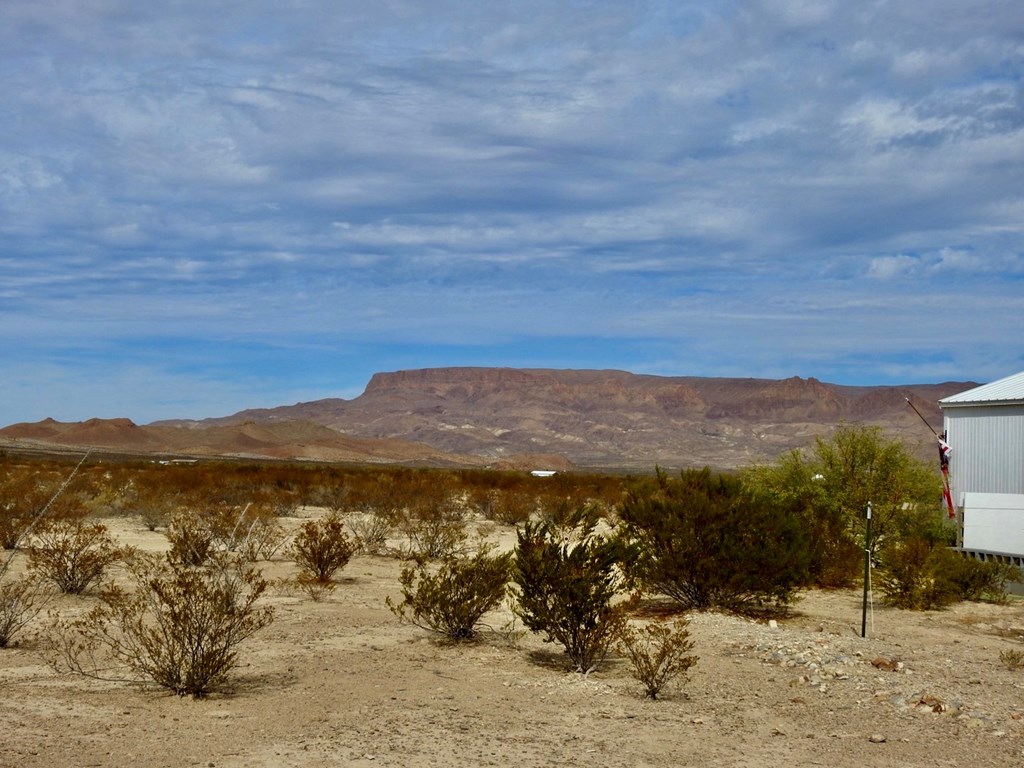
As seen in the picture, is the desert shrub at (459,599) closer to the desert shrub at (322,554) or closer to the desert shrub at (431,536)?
the desert shrub at (322,554)

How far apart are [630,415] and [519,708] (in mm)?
164488

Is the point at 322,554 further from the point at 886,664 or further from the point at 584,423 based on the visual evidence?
the point at 584,423

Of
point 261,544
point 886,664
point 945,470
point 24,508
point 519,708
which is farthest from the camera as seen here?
point 24,508

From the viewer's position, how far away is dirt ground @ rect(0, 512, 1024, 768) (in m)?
6.71

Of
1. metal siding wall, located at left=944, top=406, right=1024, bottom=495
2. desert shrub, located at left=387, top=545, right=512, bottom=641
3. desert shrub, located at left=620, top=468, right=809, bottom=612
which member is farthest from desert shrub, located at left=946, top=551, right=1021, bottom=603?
desert shrub, located at left=387, top=545, right=512, bottom=641

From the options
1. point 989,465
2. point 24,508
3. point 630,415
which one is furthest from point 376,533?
point 630,415

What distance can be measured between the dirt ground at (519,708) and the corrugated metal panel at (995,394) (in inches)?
348

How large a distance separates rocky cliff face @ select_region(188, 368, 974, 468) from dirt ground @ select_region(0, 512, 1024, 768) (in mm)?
125853

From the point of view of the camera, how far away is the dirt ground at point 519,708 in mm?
6707

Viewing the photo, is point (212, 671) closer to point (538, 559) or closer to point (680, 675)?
point (538, 559)

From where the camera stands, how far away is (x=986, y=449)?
19.4 m

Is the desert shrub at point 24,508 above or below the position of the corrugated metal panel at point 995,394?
below

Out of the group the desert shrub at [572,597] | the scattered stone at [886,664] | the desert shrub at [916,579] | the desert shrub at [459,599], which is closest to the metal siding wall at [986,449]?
the desert shrub at [916,579]

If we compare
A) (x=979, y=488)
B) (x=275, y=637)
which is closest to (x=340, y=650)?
(x=275, y=637)
